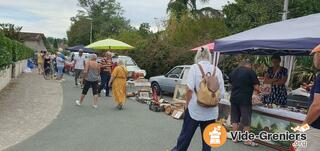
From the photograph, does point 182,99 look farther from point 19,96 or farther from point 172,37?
point 172,37

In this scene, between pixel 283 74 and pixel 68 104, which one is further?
pixel 68 104

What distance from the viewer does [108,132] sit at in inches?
390

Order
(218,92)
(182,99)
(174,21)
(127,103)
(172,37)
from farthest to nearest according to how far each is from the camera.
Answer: (174,21), (172,37), (127,103), (182,99), (218,92)

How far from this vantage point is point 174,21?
114 feet

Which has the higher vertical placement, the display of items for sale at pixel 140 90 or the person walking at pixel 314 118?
the person walking at pixel 314 118

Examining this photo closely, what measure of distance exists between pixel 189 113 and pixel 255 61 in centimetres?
1429

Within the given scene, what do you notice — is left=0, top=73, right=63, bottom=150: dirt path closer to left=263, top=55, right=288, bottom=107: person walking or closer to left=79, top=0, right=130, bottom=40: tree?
left=263, top=55, right=288, bottom=107: person walking

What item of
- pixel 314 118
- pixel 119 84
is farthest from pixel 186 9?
pixel 314 118

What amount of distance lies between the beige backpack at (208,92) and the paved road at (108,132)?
2283 millimetres

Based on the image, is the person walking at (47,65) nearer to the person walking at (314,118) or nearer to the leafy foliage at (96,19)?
the person walking at (314,118)

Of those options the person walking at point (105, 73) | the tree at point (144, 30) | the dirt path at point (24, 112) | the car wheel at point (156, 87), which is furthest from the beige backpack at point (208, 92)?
the tree at point (144, 30)

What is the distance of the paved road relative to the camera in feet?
27.6

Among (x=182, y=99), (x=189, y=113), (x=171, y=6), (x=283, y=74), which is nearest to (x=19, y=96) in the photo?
(x=182, y=99)

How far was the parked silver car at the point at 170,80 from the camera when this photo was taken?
18247mm
